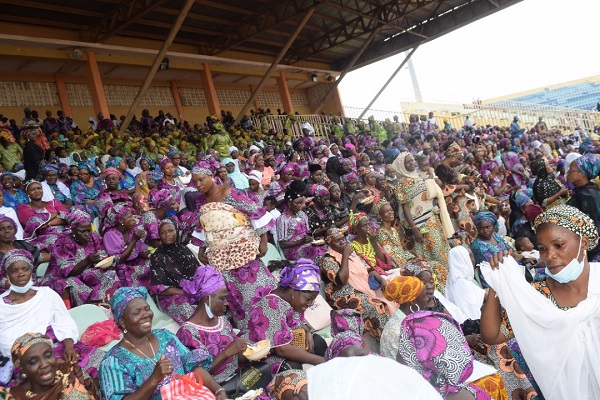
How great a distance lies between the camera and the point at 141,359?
263 cm

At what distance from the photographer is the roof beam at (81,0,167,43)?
1104 centimetres

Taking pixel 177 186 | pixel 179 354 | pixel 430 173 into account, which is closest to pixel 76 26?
pixel 177 186

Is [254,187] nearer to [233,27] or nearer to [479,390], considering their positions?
[479,390]

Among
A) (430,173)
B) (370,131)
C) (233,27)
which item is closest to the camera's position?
(430,173)

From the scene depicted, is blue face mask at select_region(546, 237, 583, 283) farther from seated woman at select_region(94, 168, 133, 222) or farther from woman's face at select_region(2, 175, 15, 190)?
woman's face at select_region(2, 175, 15, 190)

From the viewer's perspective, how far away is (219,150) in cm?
1005

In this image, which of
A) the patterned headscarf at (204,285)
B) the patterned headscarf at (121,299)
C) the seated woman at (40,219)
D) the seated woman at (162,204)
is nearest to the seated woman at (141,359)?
the patterned headscarf at (121,299)

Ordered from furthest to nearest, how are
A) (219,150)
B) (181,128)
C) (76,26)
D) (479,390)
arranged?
(181,128) < (76,26) < (219,150) < (479,390)

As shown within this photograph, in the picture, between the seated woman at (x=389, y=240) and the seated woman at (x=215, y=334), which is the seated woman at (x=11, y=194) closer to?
the seated woman at (x=215, y=334)

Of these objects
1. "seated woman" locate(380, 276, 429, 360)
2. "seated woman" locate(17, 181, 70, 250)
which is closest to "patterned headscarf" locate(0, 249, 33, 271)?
"seated woman" locate(17, 181, 70, 250)

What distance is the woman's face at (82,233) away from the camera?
484 centimetres

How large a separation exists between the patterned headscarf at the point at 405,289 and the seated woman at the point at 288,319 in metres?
0.50

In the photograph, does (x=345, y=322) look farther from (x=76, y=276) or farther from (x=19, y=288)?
(x=76, y=276)

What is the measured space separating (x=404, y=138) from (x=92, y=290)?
373 inches
